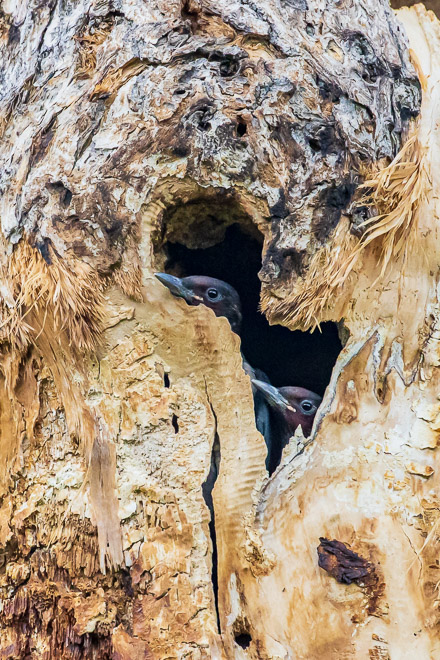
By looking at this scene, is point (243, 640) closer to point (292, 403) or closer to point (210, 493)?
point (210, 493)

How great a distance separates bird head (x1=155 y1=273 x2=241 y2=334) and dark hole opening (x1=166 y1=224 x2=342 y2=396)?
0.72 ft

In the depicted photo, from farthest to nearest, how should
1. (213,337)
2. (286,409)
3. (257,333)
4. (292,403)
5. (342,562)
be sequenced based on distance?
(257,333)
(292,403)
(286,409)
(213,337)
(342,562)

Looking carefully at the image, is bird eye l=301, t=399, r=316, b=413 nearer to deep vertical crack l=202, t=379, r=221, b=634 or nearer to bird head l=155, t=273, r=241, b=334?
bird head l=155, t=273, r=241, b=334

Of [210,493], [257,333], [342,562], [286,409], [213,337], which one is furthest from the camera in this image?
[257,333]

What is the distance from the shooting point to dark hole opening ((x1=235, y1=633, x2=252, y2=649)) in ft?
6.42

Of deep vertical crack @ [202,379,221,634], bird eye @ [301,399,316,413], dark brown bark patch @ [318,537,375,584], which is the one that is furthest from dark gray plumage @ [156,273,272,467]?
dark brown bark patch @ [318,537,375,584]

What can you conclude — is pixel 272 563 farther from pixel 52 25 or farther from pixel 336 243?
pixel 52 25

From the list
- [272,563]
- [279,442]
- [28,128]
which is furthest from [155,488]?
[28,128]

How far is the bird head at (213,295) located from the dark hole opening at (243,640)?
1.10 metres

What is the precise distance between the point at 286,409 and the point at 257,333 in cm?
66

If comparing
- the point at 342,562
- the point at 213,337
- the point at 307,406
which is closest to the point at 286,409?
the point at 307,406

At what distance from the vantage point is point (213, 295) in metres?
2.71

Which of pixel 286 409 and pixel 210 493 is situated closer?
pixel 210 493

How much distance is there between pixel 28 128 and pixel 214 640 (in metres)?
1.79
